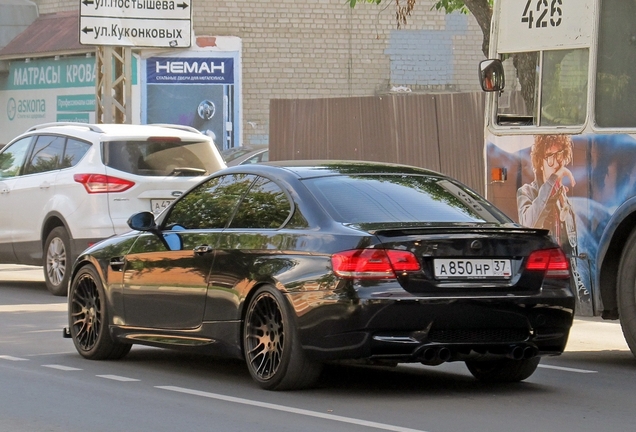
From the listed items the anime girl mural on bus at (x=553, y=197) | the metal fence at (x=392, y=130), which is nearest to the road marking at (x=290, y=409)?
the anime girl mural on bus at (x=553, y=197)

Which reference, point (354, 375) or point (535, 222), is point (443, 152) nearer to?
point (535, 222)

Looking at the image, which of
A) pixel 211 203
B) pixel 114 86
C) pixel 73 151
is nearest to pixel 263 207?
pixel 211 203

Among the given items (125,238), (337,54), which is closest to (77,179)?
(125,238)

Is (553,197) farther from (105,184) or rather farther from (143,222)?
(105,184)

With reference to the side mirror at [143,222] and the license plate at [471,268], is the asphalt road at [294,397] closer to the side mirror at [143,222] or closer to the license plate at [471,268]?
the license plate at [471,268]

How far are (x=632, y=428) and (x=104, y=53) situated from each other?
50.7 feet

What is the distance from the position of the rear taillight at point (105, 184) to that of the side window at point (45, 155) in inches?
29.9

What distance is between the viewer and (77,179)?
1470 cm

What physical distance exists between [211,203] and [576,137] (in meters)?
2.78

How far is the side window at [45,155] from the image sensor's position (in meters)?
15.2

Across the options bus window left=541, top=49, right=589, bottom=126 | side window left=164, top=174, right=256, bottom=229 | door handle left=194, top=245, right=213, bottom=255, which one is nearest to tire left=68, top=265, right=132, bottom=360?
side window left=164, top=174, right=256, bottom=229

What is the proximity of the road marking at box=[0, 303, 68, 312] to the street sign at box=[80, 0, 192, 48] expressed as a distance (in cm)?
763

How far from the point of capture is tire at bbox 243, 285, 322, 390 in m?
8.09

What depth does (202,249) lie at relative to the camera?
29.3 ft
